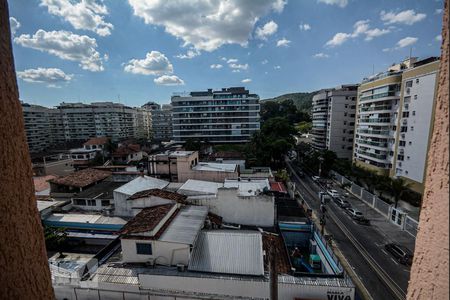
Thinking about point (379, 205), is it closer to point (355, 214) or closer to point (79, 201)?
point (355, 214)

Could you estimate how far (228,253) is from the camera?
11.3 metres

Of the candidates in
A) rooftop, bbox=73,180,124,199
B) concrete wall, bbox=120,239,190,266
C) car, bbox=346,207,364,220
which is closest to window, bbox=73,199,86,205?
rooftop, bbox=73,180,124,199

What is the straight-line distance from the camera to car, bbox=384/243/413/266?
15.4m

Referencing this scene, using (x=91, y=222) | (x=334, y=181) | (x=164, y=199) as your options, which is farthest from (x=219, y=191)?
(x=334, y=181)

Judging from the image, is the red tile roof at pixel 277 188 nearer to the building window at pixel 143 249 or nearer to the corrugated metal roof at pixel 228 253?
the corrugated metal roof at pixel 228 253

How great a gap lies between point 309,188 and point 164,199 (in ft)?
79.5

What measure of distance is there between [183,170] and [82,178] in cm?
1081

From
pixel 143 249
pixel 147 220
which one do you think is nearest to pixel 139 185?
pixel 147 220

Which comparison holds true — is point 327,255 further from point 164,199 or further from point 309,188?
point 309,188

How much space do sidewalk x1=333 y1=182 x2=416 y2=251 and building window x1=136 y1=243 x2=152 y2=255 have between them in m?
19.7

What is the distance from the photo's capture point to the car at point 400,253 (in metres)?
15.4

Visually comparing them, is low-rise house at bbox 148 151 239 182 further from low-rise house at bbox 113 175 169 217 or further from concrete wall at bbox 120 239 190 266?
concrete wall at bbox 120 239 190 266

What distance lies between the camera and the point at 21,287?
1448 millimetres

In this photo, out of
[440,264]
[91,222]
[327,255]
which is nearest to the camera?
[440,264]
